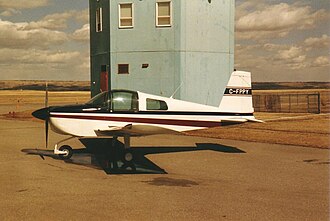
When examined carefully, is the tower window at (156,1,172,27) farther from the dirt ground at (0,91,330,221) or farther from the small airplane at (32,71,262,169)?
the small airplane at (32,71,262,169)

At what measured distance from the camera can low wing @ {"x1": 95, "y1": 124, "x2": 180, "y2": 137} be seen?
10438 millimetres

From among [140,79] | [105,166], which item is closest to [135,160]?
[105,166]

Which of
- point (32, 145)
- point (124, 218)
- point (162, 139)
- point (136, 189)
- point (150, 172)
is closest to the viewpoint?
point (124, 218)

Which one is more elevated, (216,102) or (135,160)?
(216,102)

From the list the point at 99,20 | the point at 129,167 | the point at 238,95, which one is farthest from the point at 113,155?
the point at 99,20

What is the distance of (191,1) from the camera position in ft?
66.4

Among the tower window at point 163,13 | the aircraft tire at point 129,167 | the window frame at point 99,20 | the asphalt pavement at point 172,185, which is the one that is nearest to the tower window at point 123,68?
the window frame at point 99,20

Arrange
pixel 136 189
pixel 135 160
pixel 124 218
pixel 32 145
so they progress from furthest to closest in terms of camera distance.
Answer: pixel 32 145, pixel 135 160, pixel 136 189, pixel 124 218

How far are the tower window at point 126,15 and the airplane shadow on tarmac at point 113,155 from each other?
7.35 meters

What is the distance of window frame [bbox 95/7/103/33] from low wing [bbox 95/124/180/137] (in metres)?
11.7

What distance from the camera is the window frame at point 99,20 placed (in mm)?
21469

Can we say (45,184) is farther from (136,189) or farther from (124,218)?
(124,218)

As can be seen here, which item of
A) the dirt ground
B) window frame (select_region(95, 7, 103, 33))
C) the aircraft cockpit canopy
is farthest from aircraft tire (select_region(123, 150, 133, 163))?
window frame (select_region(95, 7, 103, 33))

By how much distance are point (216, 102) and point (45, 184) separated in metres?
14.2
